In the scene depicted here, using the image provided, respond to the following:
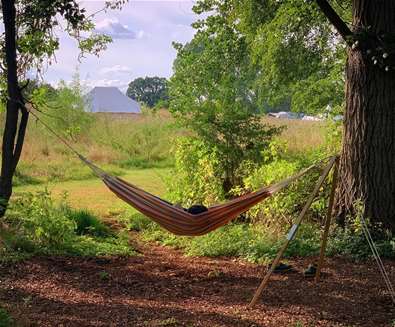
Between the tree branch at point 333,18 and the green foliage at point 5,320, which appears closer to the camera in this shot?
the green foliage at point 5,320

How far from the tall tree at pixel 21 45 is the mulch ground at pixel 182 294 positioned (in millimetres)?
862

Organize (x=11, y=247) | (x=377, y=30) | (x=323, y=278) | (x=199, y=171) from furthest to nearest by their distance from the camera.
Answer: (x=199, y=171), (x=377, y=30), (x=11, y=247), (x=323, y=278)

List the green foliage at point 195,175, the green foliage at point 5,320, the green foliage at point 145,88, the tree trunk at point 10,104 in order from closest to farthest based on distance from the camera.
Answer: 1. the green foliage at point 5,320
2. the tree trunk at point 10,104
3. the green foliage at point 195,175
4. the green foliage at point 145,88

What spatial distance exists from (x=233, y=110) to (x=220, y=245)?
88.8 inches

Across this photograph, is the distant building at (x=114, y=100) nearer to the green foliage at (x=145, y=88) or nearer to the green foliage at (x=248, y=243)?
the green foliage at (x=145, y=88)

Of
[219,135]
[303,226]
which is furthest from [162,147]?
[303,226]

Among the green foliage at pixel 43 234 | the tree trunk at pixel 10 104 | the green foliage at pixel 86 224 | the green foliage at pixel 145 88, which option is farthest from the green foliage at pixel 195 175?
the green foliage at pixel 145 88

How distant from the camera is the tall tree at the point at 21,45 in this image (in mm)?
4094

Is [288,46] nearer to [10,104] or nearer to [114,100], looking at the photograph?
[10,104]

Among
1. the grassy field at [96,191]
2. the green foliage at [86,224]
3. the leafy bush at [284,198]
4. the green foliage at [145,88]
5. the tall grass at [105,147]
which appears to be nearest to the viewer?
the leafy bush at [284,198]

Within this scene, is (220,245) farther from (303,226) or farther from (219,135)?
(219,135)

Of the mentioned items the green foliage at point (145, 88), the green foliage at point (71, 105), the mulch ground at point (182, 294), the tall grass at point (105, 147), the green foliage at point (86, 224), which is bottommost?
the mulch ground at point (182, 294)

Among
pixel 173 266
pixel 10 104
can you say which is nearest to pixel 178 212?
pixel 173 266

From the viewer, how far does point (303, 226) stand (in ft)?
16.0
